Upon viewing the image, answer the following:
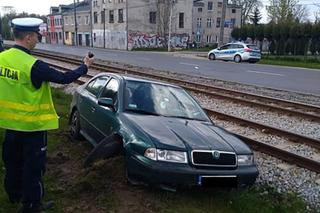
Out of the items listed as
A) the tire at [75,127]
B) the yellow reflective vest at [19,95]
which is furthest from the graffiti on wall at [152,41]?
the yellow reflective vest at [19,95]

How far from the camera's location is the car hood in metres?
4.73

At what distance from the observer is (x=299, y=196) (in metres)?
5.67

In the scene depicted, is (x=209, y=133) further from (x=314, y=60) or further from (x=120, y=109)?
(x=314, y=60)

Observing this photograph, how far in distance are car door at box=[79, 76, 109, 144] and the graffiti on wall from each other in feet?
182

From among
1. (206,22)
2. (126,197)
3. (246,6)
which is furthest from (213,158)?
(246,6)

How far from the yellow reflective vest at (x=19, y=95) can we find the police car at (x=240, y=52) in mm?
31928

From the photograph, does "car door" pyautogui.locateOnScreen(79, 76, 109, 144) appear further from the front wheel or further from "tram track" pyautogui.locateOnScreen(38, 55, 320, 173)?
the front wheel

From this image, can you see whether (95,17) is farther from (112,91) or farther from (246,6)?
(112,91)

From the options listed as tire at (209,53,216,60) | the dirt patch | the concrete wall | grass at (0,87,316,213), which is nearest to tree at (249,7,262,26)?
the concrete wall

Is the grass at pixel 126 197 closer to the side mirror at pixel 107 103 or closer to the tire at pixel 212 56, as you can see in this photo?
the side mirror at pixel 107 103

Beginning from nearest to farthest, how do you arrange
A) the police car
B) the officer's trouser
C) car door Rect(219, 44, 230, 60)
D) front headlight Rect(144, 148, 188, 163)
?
the officer's trouser → front headlight Rect(144, 148, 188, 163) → the police car → car door Rect(219, 44, 230, 60)

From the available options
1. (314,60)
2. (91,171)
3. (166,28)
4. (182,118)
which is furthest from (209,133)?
(166,28)

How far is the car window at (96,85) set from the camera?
6902mm

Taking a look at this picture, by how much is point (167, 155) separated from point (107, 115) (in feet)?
5.06
